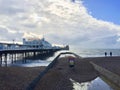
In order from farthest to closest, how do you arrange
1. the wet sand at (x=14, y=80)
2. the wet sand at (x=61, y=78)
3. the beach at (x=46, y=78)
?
the wet sand at (x=61, y=78) → the beach at (x=46, y=78) → the wet sand at (x=14, y=80)

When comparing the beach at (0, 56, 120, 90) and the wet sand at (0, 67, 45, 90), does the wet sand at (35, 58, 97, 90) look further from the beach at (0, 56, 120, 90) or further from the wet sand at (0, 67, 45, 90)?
the wet sand at (0, 67, 45, 90)

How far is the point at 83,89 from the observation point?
26.7 meters

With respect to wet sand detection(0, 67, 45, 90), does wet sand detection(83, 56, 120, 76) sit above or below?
above

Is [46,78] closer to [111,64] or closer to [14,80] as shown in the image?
[14,80]

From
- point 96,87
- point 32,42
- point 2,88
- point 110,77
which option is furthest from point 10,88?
point 32,42

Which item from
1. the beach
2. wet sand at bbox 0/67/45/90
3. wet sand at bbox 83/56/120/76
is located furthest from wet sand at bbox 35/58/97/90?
wet sand at bbox 83/56/120/76

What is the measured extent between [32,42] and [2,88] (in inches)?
5113

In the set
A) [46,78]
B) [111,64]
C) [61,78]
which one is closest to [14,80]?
[46,78]

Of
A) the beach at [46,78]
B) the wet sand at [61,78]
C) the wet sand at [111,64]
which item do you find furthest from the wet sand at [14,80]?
the wet sand at [111,64]

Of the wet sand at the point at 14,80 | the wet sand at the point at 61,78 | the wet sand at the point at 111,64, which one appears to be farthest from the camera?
the wet sand at the point at 111,64

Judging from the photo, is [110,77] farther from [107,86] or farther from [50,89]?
[50,89]

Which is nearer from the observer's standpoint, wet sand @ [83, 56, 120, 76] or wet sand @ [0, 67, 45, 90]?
wet sand @ [0, 67, 45, 90]

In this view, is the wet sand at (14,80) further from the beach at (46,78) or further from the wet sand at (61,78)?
the wet sand at (61,78)

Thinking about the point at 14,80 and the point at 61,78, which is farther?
the point at 61,78
